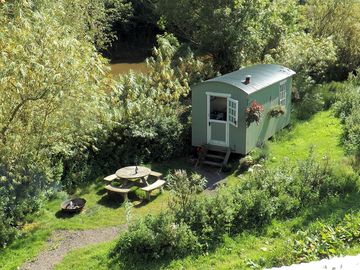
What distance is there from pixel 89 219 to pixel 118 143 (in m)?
3.57

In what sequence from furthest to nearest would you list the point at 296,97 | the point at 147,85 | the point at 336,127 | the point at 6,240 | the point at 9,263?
the point at 296,97
the point at 336,127
the point at 147,85
the point at 6,240
the point at 9,263

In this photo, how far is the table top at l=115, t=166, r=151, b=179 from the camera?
13297mm

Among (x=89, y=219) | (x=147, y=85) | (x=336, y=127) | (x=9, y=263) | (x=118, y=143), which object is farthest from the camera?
(x=336, y=127)

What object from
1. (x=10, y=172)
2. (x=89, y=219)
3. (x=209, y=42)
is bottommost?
(x=89, y=219)

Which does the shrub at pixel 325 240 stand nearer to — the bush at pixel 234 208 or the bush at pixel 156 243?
the bush at pixel 234 208

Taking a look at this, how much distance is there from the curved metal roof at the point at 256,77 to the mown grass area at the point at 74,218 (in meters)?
4.34

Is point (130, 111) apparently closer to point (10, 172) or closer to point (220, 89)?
point (220, 89)

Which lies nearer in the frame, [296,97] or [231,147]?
[231,147]

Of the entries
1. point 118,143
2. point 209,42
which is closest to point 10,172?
point 118,143

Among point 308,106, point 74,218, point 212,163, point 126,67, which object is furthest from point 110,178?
point 126,67

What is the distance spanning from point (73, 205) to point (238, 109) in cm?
603

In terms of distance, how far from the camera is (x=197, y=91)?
51.3ft

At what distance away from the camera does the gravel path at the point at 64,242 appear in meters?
10.1

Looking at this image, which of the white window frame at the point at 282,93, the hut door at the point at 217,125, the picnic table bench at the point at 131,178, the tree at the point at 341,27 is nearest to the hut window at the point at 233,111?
the hut door at the point at 217,125
